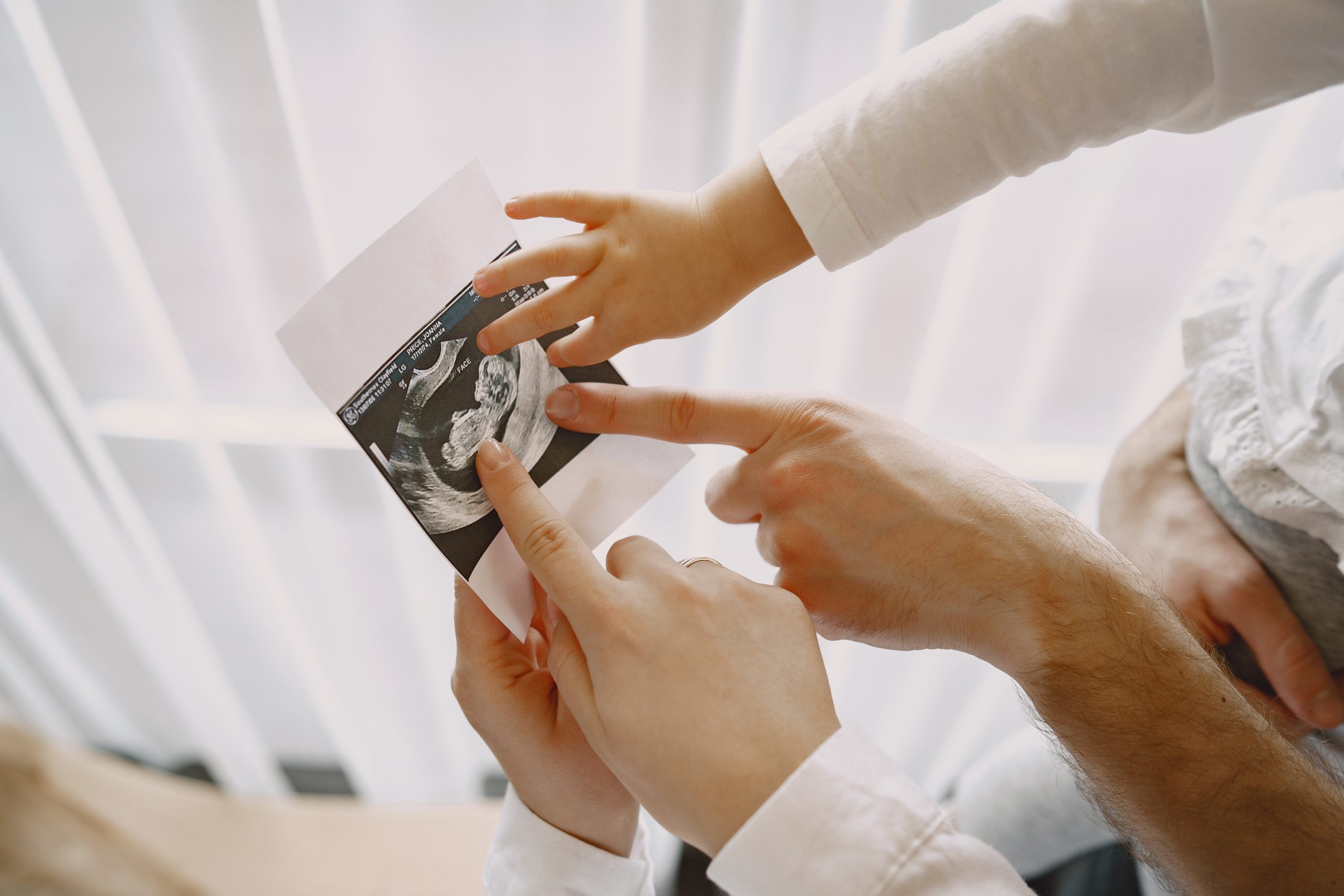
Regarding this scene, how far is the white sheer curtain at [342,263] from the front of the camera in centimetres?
68

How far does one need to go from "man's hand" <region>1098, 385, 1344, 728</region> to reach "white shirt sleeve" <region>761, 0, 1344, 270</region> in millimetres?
353

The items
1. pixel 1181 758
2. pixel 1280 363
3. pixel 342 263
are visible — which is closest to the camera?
pixel 1181 758

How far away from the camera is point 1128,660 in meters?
0.54

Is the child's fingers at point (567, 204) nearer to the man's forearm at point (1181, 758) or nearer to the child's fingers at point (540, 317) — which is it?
the child's fingers at point (540, 317)

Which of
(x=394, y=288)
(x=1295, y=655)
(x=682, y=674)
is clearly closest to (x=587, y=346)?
(x=394, y=288)

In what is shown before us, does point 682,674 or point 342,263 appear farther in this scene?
point 342,263

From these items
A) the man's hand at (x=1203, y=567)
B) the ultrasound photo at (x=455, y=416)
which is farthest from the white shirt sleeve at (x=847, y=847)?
the man's hand at (x=1203, y=567)

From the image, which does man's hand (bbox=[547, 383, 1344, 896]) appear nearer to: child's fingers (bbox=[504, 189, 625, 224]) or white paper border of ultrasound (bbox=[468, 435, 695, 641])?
white paper border of ultrasound (bbox=[468, 435, 695, 641])

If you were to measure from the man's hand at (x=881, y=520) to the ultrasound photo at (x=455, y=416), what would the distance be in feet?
0.11

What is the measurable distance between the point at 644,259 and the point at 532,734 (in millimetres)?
378

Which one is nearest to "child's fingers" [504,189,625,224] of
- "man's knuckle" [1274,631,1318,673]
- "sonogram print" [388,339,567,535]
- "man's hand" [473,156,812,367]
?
"man's hand" [473,156,812,367]

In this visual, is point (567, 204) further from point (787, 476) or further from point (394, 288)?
point (787, 476)

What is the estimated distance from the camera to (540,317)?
55 cm

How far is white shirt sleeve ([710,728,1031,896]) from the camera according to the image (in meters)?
0.42
